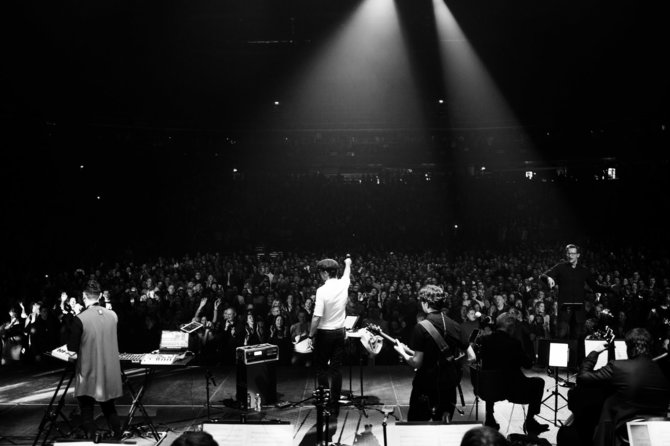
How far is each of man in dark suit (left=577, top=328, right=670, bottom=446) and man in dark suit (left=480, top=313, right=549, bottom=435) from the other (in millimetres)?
1084

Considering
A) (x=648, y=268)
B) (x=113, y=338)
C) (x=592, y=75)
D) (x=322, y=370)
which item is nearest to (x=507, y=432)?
(x=322, y=370)

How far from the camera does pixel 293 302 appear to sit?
390 inches

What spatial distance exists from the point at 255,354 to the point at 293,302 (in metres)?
4.18

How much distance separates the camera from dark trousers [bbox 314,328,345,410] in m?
5.00

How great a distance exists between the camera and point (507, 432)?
16.8 ft

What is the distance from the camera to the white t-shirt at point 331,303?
16.3 feet

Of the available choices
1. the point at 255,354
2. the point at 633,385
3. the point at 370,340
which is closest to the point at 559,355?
the point at 633,385

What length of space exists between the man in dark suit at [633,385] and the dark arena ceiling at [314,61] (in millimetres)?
11202

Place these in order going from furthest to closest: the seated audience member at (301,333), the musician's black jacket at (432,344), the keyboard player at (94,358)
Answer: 1. the seated audience member at (301,333)
2. the keyboard player at (94,358)
3. the musician's black jacket at (432,344)

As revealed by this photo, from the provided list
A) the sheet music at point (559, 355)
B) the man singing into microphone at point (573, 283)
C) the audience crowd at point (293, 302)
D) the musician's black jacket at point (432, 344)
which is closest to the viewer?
the musician's black jacket at point (432, 344)

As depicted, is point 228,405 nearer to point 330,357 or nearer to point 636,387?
point 330,357

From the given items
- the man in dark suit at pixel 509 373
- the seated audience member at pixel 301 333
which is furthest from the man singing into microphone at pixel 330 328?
the seated audience member at pixel 301 333

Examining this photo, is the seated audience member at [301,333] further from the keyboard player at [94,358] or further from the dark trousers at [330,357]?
the keyboard player at [94,358]

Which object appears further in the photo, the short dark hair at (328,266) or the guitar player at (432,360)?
the short dark hair at (328,266)
